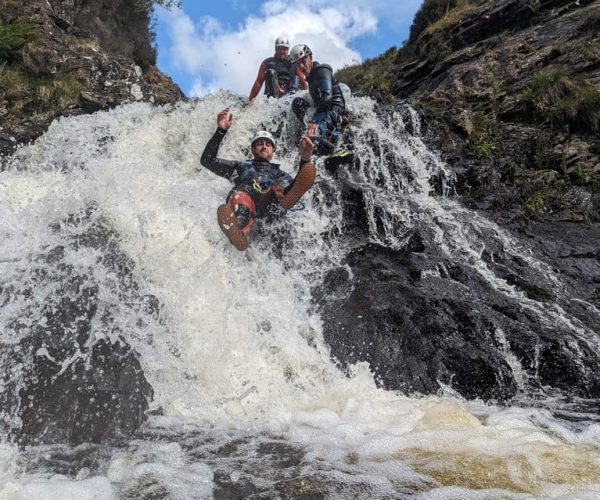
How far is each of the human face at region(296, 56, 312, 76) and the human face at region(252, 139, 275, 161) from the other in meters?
5.10

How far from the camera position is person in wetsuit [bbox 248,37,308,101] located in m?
10.6

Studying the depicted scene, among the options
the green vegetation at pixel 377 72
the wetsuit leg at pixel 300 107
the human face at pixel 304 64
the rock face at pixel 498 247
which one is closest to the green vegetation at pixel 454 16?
the rock face at pixel 498 247

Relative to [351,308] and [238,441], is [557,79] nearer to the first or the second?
[351,308]

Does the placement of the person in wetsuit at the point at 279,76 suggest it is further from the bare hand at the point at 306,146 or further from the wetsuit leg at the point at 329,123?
the bare hand at the point at 306,146

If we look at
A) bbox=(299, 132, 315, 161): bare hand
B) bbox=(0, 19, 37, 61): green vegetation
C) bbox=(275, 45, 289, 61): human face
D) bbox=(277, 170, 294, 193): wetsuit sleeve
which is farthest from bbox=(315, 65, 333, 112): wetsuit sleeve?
bbox=(0, 19, 37, 61): green vegetation

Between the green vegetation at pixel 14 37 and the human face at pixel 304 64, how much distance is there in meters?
7.49

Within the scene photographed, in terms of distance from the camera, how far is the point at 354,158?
8.05 metres

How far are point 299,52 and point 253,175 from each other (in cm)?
582

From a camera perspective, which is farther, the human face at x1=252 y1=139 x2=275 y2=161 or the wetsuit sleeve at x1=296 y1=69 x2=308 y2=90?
the wetsuit sleeve at x1=296 y1=69 x2=308 y2=90

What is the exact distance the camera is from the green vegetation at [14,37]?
11.8m

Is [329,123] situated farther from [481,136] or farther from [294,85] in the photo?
[481,136]

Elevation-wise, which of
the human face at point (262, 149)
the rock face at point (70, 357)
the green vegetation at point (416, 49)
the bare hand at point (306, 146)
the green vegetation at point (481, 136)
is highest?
the green vegetation at point (416, 49)

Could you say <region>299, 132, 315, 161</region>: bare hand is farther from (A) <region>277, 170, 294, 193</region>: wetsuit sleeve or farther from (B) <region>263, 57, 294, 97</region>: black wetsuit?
(B) <region>263, 57, 294, 97</region>: black wetsuit

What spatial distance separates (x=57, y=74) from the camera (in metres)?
12.0
